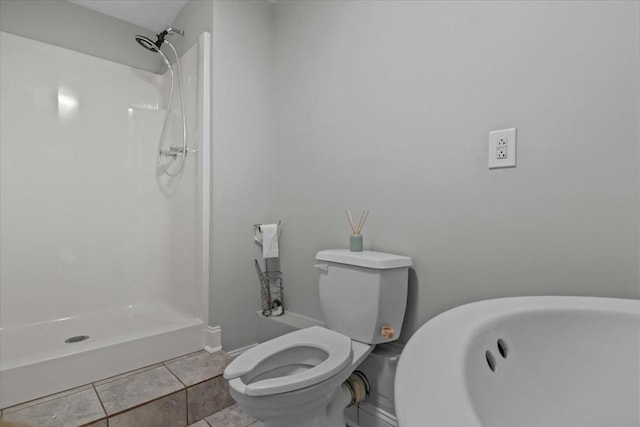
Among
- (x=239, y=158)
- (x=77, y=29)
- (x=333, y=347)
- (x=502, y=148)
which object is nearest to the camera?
(x=502, y=148)

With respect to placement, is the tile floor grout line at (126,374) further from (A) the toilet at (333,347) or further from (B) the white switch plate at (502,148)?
(B) the white switch plate at (502,148)

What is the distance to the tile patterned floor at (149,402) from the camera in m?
1.26

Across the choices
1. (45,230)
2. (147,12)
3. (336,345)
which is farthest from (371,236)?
(147,12)

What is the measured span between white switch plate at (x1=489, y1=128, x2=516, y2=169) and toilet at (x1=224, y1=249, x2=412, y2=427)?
0.50m

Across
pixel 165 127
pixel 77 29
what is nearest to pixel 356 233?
pixel 165 127

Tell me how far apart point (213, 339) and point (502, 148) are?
64.8 inches

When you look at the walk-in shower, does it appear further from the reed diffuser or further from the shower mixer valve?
the reed diffuser

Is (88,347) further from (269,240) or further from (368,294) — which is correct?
(368,294)

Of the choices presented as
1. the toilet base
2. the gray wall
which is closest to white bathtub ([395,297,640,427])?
the toilet base

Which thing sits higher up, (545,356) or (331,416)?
(545,356)

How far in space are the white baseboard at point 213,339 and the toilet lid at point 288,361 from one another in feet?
2.14

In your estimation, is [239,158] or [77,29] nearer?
[239,158]

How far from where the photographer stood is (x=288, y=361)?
130 centimetres

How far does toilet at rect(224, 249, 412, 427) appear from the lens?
1070 millimetres
